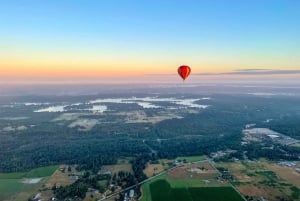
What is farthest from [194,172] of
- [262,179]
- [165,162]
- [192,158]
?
[262,179]

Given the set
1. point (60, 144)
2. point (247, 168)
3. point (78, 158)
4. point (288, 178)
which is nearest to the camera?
point (288, 178)

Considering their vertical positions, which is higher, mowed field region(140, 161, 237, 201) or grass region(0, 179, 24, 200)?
grass region(0, 179, 24, 200)

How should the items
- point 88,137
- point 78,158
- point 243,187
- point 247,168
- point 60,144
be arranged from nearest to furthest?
1. point 243,187
2. point 247,168
3. point 78,158
4. point 60,144
5. point 88,137

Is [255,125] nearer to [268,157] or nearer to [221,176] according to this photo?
[268,157]

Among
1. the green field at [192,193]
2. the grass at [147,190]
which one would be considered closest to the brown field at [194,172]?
the grass at [147,190]

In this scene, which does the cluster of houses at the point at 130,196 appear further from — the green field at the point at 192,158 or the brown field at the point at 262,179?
the green field at the point at 192,158

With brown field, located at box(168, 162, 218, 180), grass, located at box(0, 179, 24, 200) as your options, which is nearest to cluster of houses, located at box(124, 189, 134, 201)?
brown field, located at box(168, 162, 218, 180)

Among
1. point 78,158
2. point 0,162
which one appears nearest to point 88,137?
point 78,158

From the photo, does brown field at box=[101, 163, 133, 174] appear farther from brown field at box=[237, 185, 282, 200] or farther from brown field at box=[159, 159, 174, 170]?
brown field at box=[237, 185, 282, 200]
